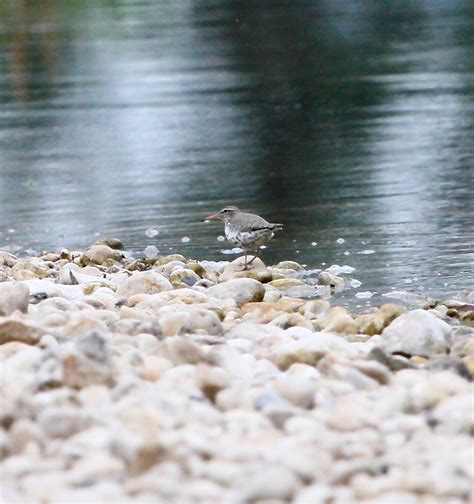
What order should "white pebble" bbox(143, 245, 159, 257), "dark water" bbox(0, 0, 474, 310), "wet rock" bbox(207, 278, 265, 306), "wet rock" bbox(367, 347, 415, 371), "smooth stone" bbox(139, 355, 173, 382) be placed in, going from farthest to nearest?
"dark water" bbox(0, 0, 474, 310)
"white pebble" bbox(143, 245, 159, 257)
"wet rock" bbox(207, 278, 265, 306)
"wet rock" bbox(367, 347, 415, 371)
"smooth stone" bbox(139, 355, 173, 382)

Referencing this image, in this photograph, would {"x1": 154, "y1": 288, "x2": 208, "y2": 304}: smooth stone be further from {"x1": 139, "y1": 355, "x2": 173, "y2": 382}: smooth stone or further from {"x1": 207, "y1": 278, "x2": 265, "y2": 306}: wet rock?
{"x1": 139, "y1": 355, "x2": 173, "y2": 382}: smooth stone

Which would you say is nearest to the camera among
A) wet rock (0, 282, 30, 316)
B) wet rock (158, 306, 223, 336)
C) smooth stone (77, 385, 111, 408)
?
smooth stone (77, 385, 111, 408)

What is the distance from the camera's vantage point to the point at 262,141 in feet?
61.4

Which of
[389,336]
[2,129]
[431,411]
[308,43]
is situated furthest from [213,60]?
[431,411]

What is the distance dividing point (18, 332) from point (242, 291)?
3.13 m

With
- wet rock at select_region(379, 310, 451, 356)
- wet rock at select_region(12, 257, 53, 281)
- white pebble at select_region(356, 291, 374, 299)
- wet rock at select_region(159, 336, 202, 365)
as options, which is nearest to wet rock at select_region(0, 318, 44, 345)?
wet rock at select_region(159, 336, 202, 365)

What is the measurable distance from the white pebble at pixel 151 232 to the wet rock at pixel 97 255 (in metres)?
1.12

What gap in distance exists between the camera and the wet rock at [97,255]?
11.7m

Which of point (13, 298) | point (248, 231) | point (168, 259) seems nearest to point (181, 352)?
point (13, 298)

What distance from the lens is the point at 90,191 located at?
15.7 m

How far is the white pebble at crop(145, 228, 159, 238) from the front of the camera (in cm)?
1296

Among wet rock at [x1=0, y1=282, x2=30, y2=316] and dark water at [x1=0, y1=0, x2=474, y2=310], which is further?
dark water at [x1=0, y1=0, x2=474, y2=310]

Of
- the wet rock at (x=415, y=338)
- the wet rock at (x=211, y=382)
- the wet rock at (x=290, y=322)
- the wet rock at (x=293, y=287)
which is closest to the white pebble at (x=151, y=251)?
the wet rock at (x=293, y=287)

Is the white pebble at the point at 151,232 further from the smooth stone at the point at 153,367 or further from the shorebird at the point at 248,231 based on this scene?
the smooth stone at the point at 153,367
